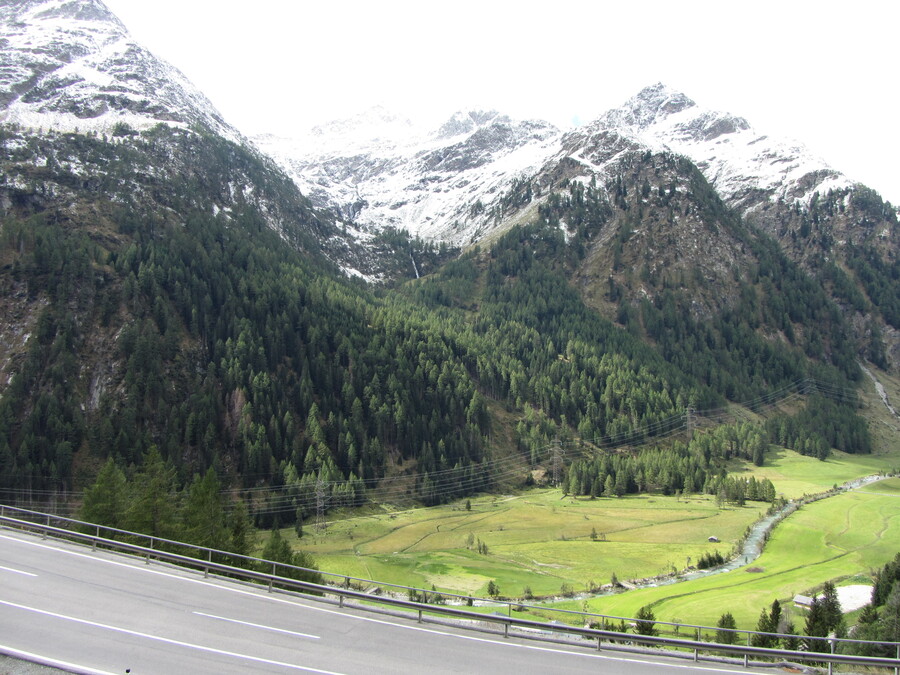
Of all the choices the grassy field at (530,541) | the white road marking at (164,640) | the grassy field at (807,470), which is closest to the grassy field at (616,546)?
the grassy field at (530,541)

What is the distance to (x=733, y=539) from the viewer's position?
104 m

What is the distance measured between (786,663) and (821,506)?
120 m

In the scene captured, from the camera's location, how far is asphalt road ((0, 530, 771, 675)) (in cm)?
2391

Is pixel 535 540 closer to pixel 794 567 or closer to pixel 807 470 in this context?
pixel 794 567

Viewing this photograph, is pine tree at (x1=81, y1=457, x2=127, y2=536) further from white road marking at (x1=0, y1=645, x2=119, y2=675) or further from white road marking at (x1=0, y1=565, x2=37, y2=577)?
white road marking at (x1=0, y1=645, x2=119, y2=675)

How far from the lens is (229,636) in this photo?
26.2 m

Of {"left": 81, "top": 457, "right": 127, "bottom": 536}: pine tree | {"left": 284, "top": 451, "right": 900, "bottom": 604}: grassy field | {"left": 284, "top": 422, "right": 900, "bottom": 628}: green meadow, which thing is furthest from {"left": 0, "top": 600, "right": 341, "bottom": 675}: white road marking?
{"left": 284, "top": 451, "right": 900, "bottom": 604}: grassy field

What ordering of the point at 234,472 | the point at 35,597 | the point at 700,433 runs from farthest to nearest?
1. the point at 700,433
2. the point at 234,472
3. the point at 35,597

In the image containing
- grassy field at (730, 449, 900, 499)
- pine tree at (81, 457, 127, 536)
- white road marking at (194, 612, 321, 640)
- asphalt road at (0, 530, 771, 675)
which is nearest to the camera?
asphalt road at (0, 530, 771, 675)

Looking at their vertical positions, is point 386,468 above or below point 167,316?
below

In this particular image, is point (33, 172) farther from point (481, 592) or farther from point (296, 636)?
point (296, 636)

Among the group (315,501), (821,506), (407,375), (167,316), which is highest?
(167,316)

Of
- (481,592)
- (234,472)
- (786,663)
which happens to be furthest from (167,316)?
(786,663)

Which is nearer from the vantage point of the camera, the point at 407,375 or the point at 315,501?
the point at 315,501
